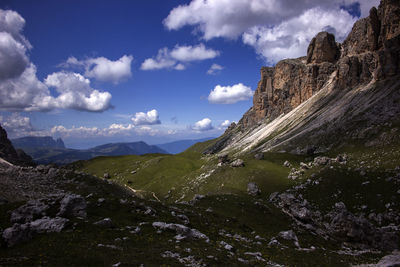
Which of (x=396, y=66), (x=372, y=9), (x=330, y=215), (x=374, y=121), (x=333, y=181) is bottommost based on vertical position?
(x=330, y=215)

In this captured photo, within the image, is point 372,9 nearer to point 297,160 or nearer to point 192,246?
point 297,160

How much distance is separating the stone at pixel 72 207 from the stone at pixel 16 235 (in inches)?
238

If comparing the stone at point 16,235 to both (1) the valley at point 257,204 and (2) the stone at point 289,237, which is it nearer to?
(1) the valley at point 257,204

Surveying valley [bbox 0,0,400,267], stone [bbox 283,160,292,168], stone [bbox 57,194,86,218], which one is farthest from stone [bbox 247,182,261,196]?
stone [bbox 57,194,86,218]

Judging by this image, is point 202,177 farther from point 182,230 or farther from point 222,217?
point 182,230

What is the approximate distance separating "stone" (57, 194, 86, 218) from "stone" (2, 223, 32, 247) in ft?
19.9

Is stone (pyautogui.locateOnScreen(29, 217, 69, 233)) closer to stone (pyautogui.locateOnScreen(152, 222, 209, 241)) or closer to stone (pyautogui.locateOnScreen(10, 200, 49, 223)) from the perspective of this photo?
stone (pyautogui.locateOnScreen(10, 200, 49, 223))

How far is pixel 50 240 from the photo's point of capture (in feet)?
66.7

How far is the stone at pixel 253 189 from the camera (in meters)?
73.5

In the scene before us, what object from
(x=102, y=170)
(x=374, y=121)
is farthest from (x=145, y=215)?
(x=102, y=170)

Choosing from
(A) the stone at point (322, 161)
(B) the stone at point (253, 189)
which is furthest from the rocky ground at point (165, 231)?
(A) the stone at point (322, 161)

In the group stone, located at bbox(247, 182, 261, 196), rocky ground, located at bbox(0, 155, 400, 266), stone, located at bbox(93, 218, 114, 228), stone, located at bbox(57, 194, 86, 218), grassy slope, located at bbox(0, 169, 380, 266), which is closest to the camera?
grassy slope, located at bbox(0, 169, 380, 266)

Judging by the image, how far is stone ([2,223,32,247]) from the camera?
63.1ft

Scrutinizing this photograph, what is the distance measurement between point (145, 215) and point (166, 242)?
9.56 meters
